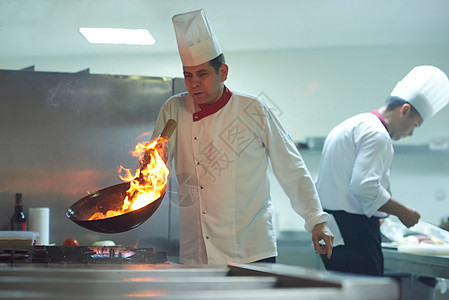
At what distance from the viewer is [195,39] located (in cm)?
202

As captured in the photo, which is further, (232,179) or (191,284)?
(232,179)

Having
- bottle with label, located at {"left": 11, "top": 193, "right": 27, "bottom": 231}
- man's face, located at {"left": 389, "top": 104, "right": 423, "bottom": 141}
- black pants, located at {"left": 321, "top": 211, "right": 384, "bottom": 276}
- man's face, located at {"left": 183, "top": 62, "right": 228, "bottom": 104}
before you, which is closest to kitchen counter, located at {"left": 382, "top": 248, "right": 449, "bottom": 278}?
black pants, located at {"left": 321, "top": 211, "right": 384, "bottom": 276}

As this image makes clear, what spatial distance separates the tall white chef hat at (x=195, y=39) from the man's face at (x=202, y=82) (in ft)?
0.12

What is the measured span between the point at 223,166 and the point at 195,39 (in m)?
0.56

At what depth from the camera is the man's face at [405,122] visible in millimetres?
2651

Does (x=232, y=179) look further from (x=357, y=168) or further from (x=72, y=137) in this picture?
(x=72, y=137)

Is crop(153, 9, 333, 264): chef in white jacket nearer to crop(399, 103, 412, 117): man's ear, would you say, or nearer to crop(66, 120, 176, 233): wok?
crop(66, 120, 176, 233): wok

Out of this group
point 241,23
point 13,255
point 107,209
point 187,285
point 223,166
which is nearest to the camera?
point 187,285

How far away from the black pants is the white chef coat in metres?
0.04

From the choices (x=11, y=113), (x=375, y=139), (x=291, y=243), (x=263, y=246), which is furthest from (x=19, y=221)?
(x=291, y=243)

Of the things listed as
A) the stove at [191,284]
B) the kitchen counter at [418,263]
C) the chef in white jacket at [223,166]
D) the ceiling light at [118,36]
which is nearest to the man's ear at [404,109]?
the kitchen counter at [418,263]

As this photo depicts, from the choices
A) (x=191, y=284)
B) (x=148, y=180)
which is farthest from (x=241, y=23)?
(x=191, y=284)

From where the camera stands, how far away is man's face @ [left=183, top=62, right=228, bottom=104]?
193 centimetres

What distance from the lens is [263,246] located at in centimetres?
185
